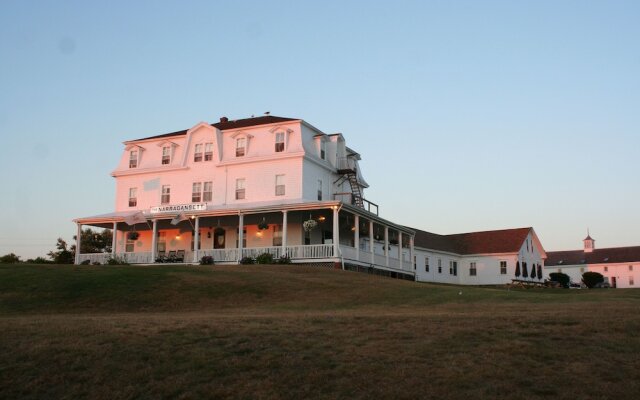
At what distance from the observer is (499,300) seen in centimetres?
2519

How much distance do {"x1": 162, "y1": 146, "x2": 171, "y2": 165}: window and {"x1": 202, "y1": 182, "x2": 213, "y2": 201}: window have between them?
3.83 metres

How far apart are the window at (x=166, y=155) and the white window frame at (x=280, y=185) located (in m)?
8.99

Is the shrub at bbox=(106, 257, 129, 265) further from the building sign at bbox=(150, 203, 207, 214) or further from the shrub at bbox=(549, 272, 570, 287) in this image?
the shrub at bbox=(549, 272, 570, 287)

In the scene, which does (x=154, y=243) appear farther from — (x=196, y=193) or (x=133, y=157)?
(x=133, y=157)

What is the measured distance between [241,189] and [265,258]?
7144mm

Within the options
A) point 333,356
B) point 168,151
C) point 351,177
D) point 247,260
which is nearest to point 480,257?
point 351,177

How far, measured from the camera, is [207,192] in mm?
45312

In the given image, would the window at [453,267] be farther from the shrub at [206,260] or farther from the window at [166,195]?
the shrub at [206,260]

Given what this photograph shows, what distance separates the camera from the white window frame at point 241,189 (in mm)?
43906

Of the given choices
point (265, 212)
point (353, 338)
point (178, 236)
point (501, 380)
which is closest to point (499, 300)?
point (353, 338)

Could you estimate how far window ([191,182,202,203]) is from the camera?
149 feet

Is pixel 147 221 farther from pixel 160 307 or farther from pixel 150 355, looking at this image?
pixel 150 355

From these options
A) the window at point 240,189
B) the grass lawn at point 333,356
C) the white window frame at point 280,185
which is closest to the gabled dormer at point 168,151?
the window at point 240,189

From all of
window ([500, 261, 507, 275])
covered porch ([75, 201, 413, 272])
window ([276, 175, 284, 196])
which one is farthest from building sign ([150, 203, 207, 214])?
window ([500, 261, 507, 275])
